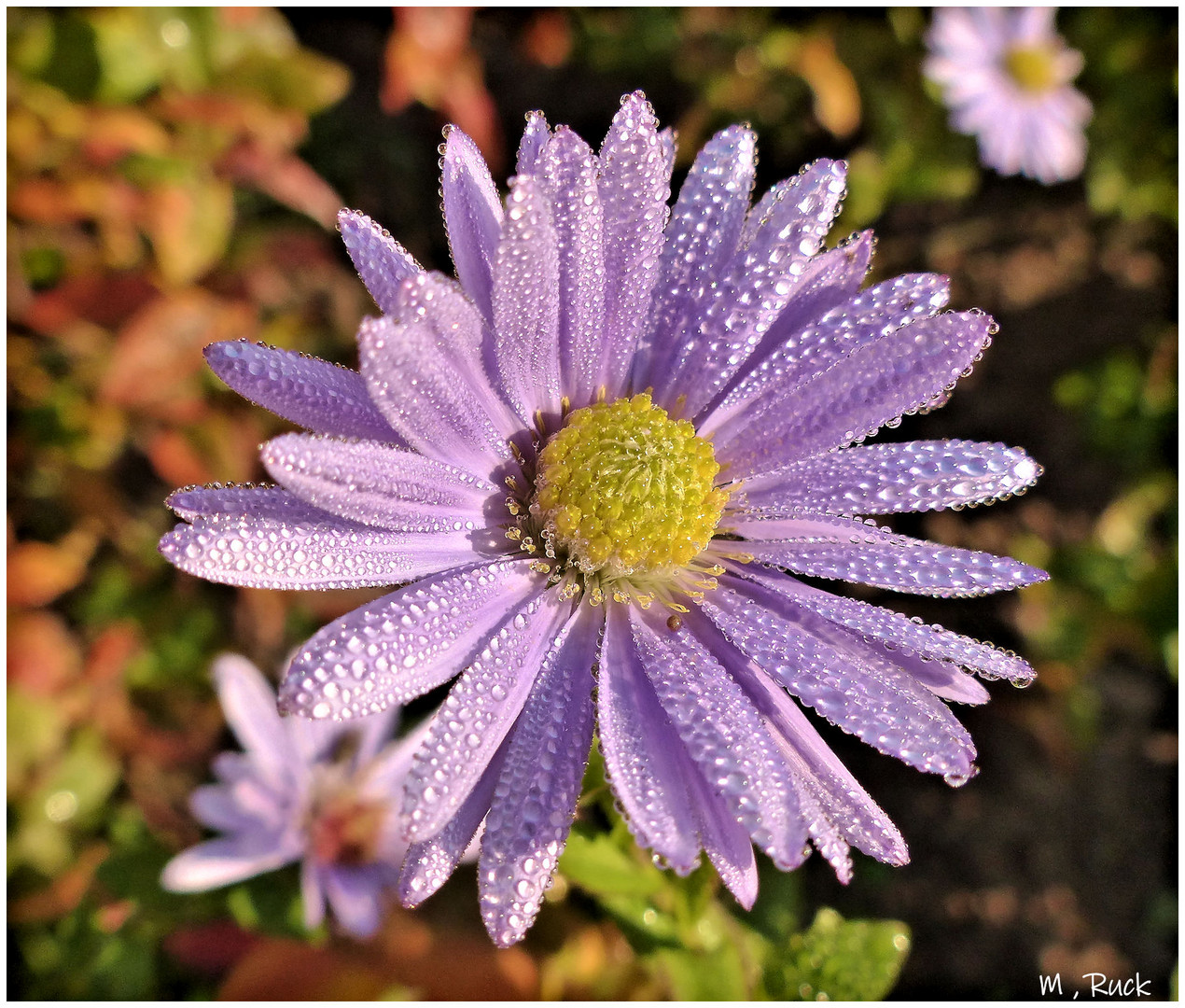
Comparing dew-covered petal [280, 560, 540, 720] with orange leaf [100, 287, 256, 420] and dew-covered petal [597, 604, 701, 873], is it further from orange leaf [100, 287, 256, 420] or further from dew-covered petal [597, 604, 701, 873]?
orange leaf [100, 287, 256, 420]

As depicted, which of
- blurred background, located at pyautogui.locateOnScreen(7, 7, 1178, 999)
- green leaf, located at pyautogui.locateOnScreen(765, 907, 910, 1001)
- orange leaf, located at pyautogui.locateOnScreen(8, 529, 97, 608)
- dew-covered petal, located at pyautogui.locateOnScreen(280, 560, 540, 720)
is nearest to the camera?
dew-covered petal, located at pyautogui.locateOnScreen(280, 560, 540, 720)

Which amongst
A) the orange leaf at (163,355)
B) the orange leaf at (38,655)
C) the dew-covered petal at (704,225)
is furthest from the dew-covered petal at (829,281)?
the orange leaf at (38,655)

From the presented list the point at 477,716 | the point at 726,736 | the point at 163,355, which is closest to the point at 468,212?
the point at 477,716

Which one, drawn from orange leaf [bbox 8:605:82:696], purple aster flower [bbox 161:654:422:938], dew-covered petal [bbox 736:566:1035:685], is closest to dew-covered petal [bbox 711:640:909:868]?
dew-covered petal [bbox 736:566:1035:685]

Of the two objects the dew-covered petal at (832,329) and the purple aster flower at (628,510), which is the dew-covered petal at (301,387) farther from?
the dew-covered petal at (832,329)

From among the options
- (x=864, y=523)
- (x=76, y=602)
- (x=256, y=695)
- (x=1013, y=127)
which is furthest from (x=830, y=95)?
(x=76, y=602)

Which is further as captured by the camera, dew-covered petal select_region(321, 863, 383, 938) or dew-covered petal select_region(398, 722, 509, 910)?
dew-covered petal select_region(321, 863, 383, 938)

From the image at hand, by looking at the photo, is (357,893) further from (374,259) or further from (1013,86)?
(1013,86)
